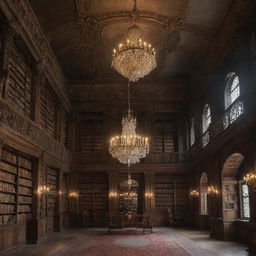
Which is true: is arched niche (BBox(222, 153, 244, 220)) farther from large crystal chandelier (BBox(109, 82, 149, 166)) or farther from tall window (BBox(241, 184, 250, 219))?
large crystal chandelier (BBox(109, 82, 149, 166))

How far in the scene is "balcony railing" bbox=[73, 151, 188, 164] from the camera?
749 inches

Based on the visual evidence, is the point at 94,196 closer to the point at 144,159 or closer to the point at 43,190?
the point at 144,159

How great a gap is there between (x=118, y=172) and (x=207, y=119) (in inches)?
213

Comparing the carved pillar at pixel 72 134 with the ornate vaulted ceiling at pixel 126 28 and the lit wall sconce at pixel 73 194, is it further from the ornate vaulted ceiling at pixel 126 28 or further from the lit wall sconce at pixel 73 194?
the ornate vaulted ceiling at pixel 126 28

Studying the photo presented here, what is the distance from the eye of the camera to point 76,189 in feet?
62.3

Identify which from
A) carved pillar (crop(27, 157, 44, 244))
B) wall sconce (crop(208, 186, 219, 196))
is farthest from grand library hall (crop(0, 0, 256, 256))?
wall sconce (crop(208, 186, 219, 196))

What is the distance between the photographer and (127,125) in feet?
44.5

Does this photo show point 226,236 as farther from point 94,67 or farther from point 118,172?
point 94,67

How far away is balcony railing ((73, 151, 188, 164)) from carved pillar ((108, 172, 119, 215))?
79cm

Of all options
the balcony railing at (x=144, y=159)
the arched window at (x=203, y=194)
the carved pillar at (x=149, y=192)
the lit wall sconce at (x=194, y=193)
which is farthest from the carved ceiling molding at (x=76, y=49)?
the lit wall sconce at (x=194, y=193)

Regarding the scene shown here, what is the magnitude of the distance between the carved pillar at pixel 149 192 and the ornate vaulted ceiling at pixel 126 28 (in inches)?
202

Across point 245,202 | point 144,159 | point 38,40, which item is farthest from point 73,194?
point 245,202

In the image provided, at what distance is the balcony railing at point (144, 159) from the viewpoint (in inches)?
749

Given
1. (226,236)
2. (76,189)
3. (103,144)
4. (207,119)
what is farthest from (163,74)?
(226,236)
